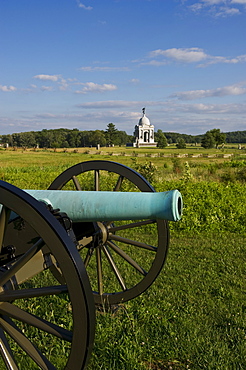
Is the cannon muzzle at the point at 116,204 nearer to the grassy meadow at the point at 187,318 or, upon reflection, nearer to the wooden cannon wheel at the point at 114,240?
the wooden cannon wheel at the point at 114,240

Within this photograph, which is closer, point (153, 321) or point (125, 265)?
point (153, 321)

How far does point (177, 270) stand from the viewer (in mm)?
5523

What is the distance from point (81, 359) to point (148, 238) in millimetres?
5327

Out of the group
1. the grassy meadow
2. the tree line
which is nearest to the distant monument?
the tree line

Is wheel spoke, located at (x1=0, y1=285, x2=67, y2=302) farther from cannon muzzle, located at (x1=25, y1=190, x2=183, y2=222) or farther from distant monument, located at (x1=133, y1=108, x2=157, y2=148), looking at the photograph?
distant monument, located at (x1=133, y1=108, x2=157, y2=148)

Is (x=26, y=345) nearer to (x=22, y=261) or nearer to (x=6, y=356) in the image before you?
(x=6, y=356)

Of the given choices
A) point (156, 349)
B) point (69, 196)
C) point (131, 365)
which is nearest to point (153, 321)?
point (156, 349)

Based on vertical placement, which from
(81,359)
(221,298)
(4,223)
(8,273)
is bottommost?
(221,298)

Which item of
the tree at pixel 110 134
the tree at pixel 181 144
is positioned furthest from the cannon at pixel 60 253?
the tree at pixel 110 134

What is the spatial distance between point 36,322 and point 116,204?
104 cm

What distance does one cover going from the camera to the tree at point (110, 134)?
106250mm

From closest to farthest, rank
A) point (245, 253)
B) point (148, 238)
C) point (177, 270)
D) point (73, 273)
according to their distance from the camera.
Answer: point (73, 273) < point (177, 270) < point (245, 253) < point (148, 238)

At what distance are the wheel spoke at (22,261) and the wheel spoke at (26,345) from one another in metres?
0.26

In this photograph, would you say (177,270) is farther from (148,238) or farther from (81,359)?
(81,359)
